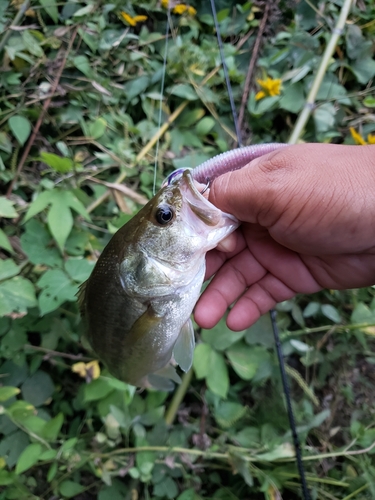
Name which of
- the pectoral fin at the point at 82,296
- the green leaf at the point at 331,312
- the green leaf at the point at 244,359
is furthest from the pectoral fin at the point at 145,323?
the green leaf at the point at 331,312

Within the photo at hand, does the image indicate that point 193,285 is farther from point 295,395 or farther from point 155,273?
point 295,395

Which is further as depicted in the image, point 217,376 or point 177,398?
point 177,398

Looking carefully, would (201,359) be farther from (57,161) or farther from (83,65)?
(83,65)

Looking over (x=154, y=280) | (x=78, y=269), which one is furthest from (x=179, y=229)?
(x=78, y=269)

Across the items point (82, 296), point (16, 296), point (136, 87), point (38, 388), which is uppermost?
point (136, 87)

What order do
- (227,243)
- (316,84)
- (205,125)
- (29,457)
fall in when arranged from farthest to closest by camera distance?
(205,125)
(316,84)
(29,457)
(227,243)

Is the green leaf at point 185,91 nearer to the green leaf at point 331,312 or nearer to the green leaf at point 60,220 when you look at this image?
the green leaf at point 60,220

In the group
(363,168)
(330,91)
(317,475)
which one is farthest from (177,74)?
(317,475)

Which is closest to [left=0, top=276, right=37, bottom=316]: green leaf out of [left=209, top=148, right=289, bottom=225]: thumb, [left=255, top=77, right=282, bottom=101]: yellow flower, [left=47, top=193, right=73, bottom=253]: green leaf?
[left=47, top=193, right=73, bottom=253]: green leaf

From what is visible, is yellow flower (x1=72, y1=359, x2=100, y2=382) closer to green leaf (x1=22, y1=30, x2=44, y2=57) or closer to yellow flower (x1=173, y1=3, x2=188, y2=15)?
green leaf (x1=22, y1=30, x2=44, y2=57)
